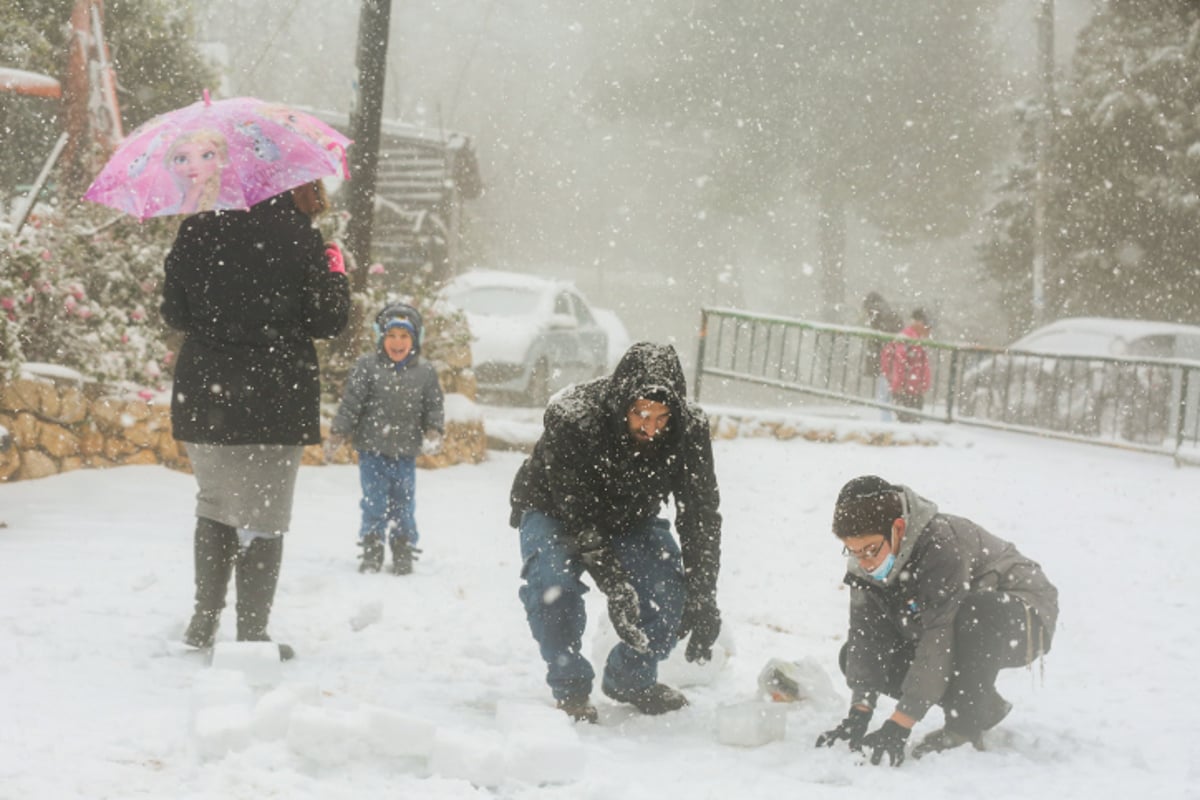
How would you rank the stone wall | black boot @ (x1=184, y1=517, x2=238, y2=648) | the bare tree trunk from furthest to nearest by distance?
the bare tree trunk
the stone wall
black boot @ (x1=184, y1=517, x2=238, y2=648)

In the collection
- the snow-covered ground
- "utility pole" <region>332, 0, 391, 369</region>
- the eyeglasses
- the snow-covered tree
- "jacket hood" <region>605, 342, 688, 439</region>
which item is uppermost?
the snow-covered tree

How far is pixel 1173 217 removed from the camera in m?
21.9

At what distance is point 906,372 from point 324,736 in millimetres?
11986

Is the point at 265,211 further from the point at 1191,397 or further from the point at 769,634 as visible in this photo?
the point at 1191,397

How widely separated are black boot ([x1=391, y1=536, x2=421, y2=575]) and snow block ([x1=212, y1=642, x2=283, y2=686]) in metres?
2.71

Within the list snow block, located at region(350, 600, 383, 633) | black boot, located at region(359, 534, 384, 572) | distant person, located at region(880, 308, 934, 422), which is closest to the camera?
snow block, located at region(350, 600, 383, 633)

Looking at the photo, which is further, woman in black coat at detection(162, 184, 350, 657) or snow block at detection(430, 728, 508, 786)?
woman in black coat at detection(162, 184, 350, 657)

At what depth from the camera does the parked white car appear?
14.7m

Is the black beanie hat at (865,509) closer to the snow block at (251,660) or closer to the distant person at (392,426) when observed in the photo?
the snow block at (251,660)

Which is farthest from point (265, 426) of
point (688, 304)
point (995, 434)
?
point (688, 304)

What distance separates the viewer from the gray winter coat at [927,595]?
13.2 ft

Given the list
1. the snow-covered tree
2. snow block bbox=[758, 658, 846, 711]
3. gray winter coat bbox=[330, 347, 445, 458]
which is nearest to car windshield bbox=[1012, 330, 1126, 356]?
the snow-covered tree

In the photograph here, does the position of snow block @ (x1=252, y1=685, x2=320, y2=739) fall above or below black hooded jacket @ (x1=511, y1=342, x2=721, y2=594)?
below

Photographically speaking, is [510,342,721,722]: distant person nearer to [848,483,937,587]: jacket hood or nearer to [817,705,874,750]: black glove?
[817,705,874,750]: black glove
